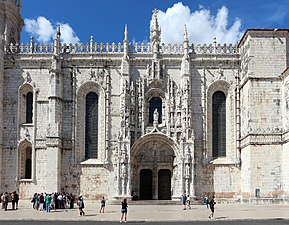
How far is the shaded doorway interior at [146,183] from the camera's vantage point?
41.4 metres

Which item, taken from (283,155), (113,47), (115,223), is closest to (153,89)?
(113,47)

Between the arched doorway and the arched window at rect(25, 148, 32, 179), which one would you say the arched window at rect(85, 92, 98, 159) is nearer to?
the arched doorway

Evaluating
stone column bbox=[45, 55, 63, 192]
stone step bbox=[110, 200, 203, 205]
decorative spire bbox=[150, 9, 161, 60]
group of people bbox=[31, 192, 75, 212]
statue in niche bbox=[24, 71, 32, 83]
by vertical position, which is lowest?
stone step bbox=[110, 200, 203, 205]

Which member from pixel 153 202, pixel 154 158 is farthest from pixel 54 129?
pixel 153 202

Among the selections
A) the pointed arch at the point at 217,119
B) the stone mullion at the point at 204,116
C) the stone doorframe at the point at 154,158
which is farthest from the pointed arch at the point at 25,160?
the pointed arch at the point at 217,119

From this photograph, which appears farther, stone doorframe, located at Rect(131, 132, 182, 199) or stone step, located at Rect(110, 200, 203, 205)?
stone doorframe, located at Rect(131, 132, 182, 199)

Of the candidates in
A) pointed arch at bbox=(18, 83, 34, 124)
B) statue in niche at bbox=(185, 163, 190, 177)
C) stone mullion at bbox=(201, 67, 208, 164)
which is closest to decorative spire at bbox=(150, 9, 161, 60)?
stone mullion at bbox=(201, 67, 208, 164)

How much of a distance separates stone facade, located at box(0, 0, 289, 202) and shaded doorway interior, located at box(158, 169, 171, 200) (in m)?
0.08

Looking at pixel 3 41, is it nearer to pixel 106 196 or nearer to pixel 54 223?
pixel 106 196

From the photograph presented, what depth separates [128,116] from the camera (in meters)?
40.3

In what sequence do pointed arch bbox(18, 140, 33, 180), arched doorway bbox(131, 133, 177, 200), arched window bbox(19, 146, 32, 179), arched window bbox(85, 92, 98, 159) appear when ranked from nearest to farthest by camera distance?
pointed arch bbox(18, 140, 33, 180) → arched window bbox(19, 146, 32, 179) → arched doorway bbox(131, 133, 177, 200) → arched window bbox(85, 92, 98, 159)

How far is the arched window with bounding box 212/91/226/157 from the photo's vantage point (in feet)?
136

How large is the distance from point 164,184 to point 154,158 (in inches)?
92.2

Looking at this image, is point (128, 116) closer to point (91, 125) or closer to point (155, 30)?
point (91, 125)
